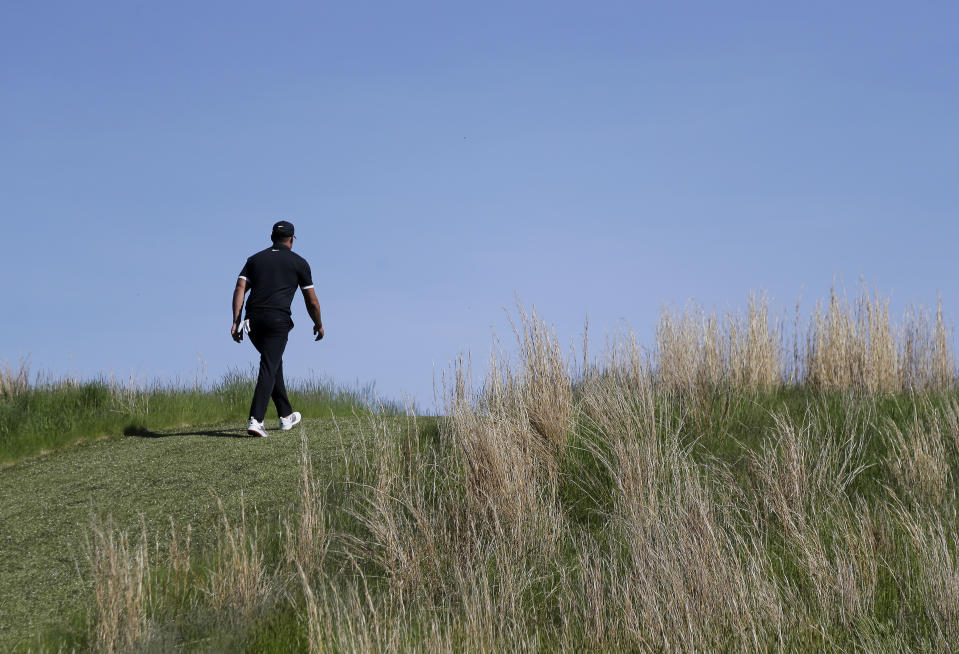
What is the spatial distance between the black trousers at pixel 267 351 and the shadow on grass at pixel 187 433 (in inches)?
22.2

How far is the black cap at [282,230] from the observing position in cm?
999

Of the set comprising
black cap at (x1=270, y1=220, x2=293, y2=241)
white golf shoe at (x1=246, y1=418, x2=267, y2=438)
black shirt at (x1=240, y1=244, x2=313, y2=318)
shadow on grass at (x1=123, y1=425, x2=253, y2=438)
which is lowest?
shadow on grass at (x1=123, y1=425, x2=253, y2=438)

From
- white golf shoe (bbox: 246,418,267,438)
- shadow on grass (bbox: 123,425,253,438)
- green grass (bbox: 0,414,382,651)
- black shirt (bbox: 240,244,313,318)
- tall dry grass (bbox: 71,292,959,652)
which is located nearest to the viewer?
tall dry grass (bbox: 71,292,959,652)

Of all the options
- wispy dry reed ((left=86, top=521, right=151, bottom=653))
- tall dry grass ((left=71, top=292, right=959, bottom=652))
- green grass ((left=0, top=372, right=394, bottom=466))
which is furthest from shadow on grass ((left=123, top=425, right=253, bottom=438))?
wispy dry reed ((left=86, top=521, right=151, bottom=653))

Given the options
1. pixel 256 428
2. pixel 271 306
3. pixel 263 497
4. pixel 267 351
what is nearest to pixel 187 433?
pixel 256 428

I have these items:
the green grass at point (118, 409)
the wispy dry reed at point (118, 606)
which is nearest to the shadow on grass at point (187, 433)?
the green grass at point (118, 409)

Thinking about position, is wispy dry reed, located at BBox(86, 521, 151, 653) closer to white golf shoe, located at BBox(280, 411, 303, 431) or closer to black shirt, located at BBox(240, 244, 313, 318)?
black shirt, located at BBox(240, 244, 313, 318)

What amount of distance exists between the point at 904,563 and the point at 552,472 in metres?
2.78

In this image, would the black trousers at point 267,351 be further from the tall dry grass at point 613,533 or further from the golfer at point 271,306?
the tall dry grass at point 613,533

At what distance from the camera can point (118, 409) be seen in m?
12.6

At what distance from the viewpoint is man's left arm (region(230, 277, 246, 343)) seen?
987 cm

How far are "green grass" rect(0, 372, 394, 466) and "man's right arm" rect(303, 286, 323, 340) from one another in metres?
1.36

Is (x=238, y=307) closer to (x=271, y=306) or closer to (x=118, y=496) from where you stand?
Result: (x=271, y=306)

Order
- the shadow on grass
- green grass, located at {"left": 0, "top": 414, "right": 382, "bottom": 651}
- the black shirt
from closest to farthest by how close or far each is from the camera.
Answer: green grass, located at {"left": 0, "top": 414, "right": 382, "bottom": 651}
the black shirt
the shadow on grass
